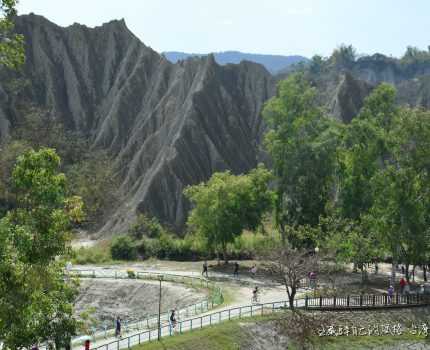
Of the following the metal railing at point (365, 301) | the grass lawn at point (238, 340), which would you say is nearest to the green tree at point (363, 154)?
the metal railing at point (365, 301)

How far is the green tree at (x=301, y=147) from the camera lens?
194 ft

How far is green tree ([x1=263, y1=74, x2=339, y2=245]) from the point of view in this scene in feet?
194

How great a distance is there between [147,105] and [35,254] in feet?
322

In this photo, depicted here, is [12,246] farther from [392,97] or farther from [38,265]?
[392,97]

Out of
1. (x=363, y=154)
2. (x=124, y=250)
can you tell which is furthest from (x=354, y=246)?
(x=124, y=250)

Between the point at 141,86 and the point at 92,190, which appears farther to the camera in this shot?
the point at 141,86

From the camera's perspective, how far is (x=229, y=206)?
194ft

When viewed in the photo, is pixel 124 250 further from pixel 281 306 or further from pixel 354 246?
pixel 281 306

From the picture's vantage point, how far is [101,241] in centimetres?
8012

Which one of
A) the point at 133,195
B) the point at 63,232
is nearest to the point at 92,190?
the point at 133,195

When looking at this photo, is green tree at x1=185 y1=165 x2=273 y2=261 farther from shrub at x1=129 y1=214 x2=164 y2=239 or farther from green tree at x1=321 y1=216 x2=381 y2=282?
shrub at x1=129 y1=214 x2=164 y2=239

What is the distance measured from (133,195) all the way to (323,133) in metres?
42.9

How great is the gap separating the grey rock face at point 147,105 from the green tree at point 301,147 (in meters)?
30.5

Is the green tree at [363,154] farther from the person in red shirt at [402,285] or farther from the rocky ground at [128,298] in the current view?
the rocky ground at [128,298]
